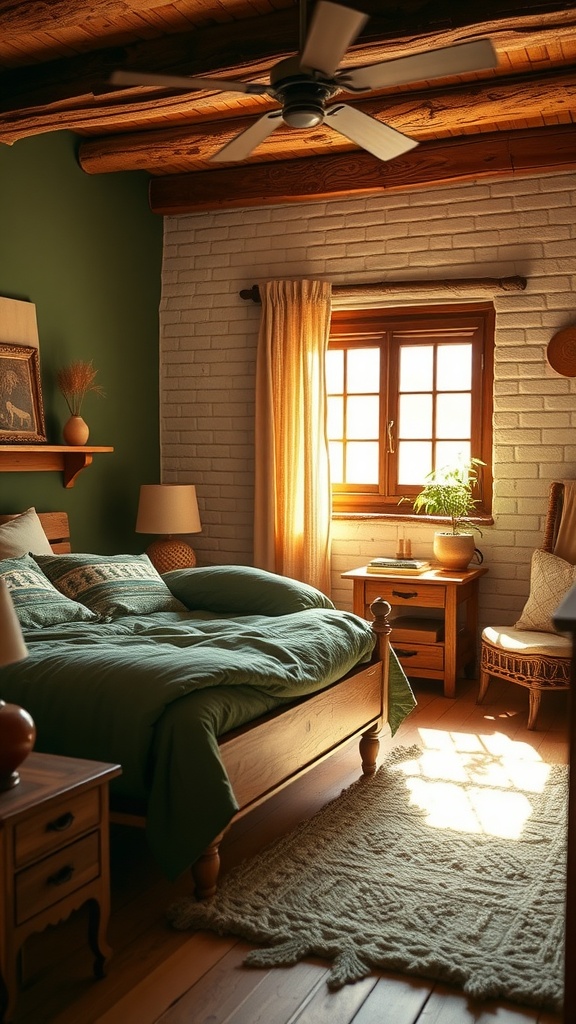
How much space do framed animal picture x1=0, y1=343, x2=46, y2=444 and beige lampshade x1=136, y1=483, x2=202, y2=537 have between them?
2.55 feet

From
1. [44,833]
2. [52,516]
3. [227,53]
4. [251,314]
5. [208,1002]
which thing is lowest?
[208,1002]

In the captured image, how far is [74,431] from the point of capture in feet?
16.0

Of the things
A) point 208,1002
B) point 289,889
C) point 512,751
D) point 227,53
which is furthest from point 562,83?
point 208,1002

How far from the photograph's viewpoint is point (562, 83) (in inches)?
162

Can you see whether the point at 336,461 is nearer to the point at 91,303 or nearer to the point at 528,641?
the point at 91,303

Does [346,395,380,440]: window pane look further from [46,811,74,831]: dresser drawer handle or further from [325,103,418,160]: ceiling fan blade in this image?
[46,811,74,831]: dresser drawer handle

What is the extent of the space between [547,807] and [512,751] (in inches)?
26.2

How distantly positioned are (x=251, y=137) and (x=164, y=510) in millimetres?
2561

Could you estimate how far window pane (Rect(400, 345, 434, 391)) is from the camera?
212 inches

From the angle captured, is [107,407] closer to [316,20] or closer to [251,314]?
[251,314]

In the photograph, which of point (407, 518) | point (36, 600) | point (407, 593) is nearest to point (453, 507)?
point (407, 518)

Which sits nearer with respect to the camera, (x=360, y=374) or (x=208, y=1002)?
(x=208, y=1002)

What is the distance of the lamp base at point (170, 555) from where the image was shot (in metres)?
5.32

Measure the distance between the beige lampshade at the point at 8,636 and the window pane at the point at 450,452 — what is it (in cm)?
368
